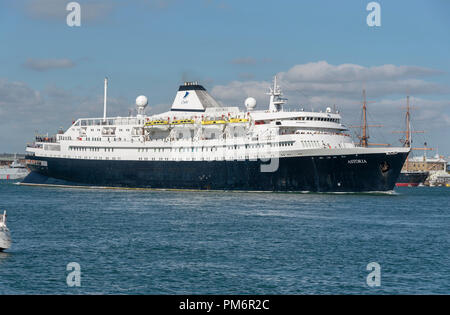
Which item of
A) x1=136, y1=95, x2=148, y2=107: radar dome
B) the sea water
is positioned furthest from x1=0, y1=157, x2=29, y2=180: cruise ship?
the sea water

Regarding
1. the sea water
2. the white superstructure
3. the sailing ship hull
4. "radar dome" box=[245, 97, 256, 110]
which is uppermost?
"radar dome" box=[245, 97, 256, 110]

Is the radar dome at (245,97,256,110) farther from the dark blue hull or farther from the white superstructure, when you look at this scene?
the dark blue hull

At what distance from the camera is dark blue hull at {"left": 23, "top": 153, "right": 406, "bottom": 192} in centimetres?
6419

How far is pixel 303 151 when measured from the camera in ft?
216

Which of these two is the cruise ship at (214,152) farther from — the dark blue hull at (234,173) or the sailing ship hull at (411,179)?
the sailing ship hull at (411,179)

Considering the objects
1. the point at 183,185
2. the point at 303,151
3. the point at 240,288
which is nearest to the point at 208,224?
the point at 240,288

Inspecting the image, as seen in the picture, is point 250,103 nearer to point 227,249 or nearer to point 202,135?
point 202,135

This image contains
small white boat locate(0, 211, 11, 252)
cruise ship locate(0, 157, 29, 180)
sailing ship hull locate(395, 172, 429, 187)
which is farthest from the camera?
cruise ship locate(0, 157, 29, 180)

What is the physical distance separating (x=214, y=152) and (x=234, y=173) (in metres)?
4.19

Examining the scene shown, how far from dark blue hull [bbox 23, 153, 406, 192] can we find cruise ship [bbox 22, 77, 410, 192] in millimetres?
111

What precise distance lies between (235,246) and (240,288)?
9379mm

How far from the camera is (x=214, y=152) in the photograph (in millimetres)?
74000

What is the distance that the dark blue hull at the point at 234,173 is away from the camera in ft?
211
